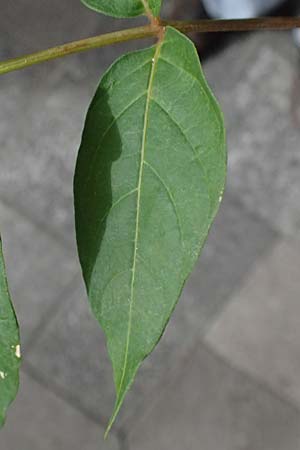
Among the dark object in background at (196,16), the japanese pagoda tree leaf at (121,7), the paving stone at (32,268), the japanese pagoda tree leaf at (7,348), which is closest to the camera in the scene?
the japanese pagoda tree leaf at (7,348)

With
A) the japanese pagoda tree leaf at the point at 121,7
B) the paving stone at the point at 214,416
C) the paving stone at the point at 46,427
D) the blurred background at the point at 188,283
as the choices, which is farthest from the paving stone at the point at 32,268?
the japanese pagoda tree leaf at the point at 121,7

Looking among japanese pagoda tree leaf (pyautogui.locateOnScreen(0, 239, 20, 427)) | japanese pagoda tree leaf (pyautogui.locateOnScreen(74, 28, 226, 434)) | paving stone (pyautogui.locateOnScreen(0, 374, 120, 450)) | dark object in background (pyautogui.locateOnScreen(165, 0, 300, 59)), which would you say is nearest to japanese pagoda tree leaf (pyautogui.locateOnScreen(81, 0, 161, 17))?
japanese pagoda tree leaf (pyautogui.locateOnScreen(74, 28, 226, 434))

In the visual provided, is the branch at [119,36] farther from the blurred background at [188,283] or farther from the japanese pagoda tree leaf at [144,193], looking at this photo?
the blurred background at [188,283]

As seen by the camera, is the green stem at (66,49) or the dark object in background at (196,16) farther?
the dark object in background at (196,16)

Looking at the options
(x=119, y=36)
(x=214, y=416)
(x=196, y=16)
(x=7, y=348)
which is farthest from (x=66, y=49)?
(x=196, y=16)

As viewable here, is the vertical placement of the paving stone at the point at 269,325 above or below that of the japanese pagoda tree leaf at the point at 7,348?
below

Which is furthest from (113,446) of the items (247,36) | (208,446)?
(247,36)
